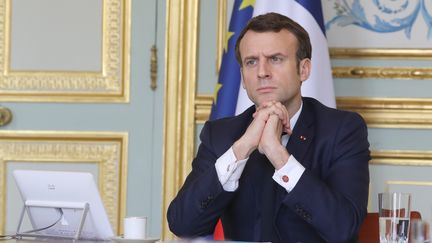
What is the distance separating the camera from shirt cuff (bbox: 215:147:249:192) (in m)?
2.62

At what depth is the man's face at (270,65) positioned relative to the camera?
8.92 feet

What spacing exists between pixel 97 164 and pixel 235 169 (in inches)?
81.9

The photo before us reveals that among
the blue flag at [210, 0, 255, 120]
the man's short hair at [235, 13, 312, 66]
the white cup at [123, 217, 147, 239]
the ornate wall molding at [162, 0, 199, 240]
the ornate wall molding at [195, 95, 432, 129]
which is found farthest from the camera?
the ornate wall molding at [162, 0, 199, 240]

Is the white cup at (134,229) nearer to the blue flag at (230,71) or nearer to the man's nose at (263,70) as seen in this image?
the man's nose at (263,70)

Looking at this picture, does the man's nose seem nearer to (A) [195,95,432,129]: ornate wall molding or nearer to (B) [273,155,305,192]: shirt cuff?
(B) [273,155,305,192]: shirt cuff

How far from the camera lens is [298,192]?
2.52m

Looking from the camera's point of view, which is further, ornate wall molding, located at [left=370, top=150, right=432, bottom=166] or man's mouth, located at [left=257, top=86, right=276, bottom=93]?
ornate wall molding, located at [left=370, top=150, right=432, bottom=166]

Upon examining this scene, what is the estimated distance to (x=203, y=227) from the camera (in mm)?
2703

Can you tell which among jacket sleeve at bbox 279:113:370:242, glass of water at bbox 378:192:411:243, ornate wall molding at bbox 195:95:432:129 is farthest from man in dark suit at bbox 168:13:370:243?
ornate wall molding at bbox 195:95:432:129

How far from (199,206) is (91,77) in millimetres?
2083

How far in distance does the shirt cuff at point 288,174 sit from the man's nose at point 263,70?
0.31 m

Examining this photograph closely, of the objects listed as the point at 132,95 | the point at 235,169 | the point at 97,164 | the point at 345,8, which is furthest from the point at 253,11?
the point at 235,169

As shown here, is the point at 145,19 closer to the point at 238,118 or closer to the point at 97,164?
the point at 97,164

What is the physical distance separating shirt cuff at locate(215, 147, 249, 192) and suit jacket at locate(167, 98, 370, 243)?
0.02 m
